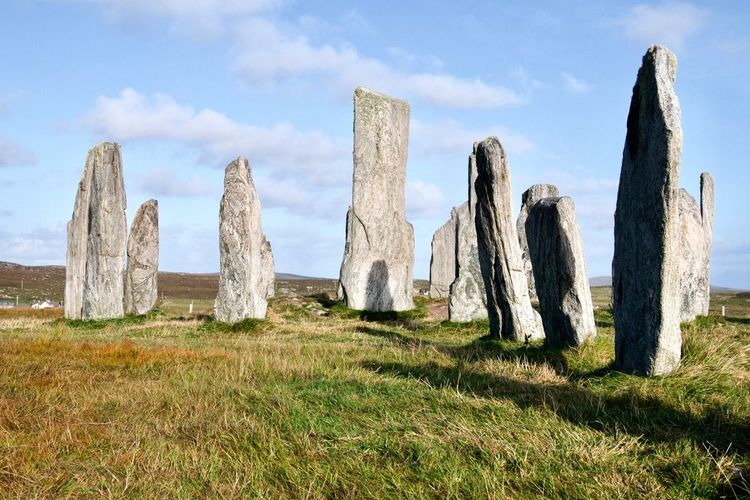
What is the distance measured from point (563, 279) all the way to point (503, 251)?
2.21 metres

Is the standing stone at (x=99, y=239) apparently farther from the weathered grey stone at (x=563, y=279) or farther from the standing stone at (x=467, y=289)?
the weathered grey stone at (x=563, y=279)

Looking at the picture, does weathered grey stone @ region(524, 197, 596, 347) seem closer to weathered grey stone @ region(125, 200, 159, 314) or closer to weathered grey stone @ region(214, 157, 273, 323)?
weathered grey stone @ region(214, 157, 273, 323)

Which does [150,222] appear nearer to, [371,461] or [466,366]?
[466,366]

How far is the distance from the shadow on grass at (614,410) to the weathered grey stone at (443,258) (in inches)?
783

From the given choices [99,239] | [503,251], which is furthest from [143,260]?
[503,251]

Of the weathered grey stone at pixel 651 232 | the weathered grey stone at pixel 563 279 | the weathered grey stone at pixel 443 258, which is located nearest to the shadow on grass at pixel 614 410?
the weathered grey stone at pixel 651 232

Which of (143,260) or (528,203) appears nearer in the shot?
(143,260)

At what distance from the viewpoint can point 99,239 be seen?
18.8 meters

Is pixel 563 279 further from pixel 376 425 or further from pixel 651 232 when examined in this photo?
pixel 376 425

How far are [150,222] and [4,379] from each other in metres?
14.8

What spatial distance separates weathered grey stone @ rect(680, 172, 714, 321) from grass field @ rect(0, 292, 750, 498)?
7.92 metres

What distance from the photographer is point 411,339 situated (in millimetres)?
13164

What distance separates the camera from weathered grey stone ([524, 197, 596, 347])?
10125 millimetres

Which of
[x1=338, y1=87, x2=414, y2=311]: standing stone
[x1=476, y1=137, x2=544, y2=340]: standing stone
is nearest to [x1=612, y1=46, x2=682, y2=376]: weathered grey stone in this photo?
[x1=476, y1=137, x2=544, y2=340]: standing stone
